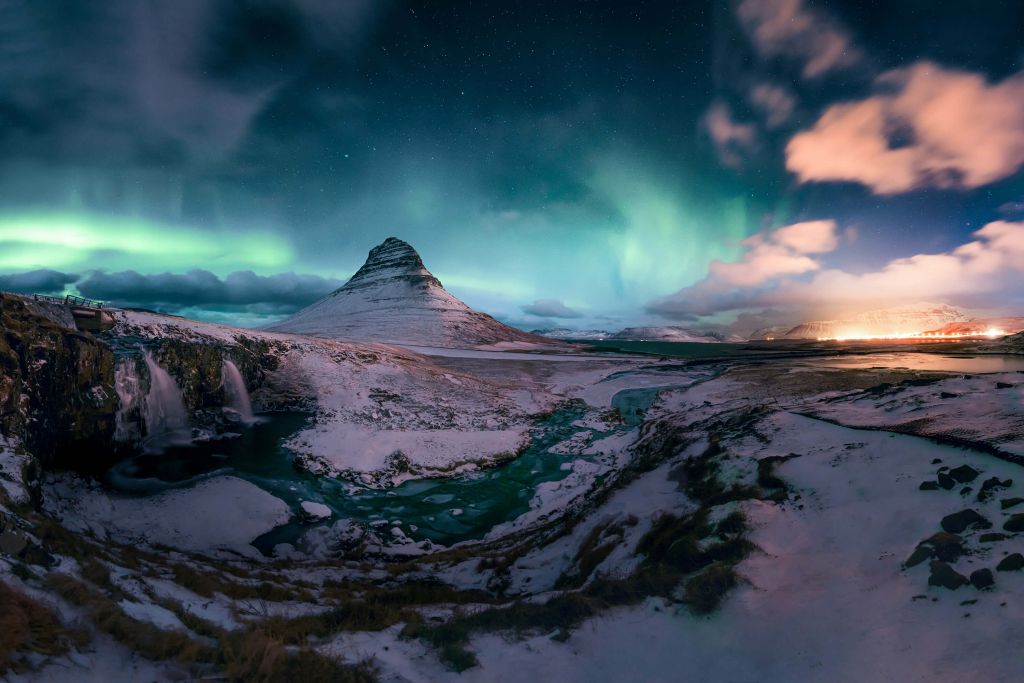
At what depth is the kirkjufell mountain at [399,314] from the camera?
10688 centimetres

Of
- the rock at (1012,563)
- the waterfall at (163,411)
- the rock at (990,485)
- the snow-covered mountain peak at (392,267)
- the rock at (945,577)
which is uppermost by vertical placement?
the snow-covered mountain peak at (392,267)

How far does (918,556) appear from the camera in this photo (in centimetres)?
652

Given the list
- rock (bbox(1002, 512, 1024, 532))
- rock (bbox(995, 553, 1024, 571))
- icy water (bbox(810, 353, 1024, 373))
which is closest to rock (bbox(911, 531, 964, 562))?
rock (bbox(995, 553, 1024, 571))

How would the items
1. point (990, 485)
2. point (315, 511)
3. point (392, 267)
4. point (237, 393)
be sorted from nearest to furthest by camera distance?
point (990, 485), point (315, 511), point (237, 393), point (392, 267)

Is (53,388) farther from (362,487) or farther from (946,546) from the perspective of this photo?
(946,546)

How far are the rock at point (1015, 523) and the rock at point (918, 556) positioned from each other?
1.20 m

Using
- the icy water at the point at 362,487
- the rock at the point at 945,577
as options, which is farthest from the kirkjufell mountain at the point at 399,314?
the rock at the point at 945,577

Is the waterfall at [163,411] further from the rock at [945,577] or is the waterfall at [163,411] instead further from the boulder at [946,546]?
the boulder at [946,546]

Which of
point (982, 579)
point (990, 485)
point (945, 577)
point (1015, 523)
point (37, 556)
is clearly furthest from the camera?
point (990, 485)

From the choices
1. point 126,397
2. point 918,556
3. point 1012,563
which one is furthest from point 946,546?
point 126,397

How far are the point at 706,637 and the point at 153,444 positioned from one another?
84.8 feet

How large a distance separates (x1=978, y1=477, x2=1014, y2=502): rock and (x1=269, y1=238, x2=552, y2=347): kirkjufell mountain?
95244 mm

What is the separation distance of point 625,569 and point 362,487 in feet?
43.9

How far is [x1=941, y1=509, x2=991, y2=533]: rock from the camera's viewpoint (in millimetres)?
6696
